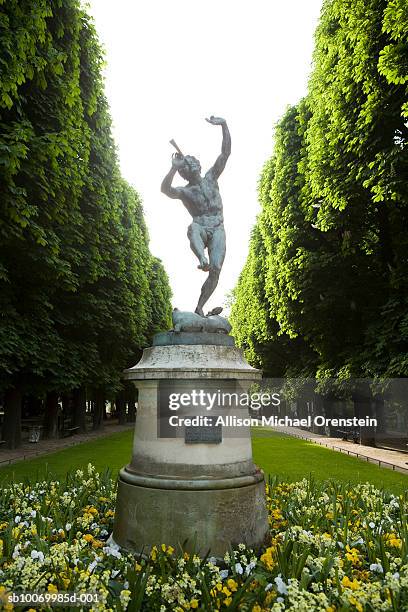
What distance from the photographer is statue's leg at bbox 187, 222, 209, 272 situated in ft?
21.1

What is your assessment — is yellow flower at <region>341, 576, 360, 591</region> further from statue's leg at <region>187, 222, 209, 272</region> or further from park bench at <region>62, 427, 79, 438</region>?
park bench at <region>62, 427, 79, 438</region>

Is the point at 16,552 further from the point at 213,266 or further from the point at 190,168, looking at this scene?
the point at 190,168

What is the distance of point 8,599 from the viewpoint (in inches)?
152

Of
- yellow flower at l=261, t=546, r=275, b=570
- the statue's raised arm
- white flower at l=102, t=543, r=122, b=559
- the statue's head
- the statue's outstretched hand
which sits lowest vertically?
white flower at l=102, t=543, r=122, b=559

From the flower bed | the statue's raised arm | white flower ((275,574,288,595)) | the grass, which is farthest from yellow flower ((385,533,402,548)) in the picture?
the statue's raised arm

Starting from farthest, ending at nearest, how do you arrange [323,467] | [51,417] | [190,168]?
1. [51,417]
2. [323,467]
3. [190,168]

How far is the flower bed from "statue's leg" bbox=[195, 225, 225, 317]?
10.5 ft

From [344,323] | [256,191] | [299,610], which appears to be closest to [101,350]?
[344,323]

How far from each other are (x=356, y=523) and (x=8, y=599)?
438cm

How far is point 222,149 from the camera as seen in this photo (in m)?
6.78

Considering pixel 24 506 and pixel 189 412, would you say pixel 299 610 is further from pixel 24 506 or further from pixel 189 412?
pixel 24 506

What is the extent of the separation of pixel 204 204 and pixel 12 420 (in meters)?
14.2

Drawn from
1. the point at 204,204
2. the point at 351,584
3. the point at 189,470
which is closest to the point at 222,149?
the point at 204,204

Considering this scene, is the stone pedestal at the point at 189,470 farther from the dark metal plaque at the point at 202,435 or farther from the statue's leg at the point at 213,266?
the statue's leg at the point at 213,266
